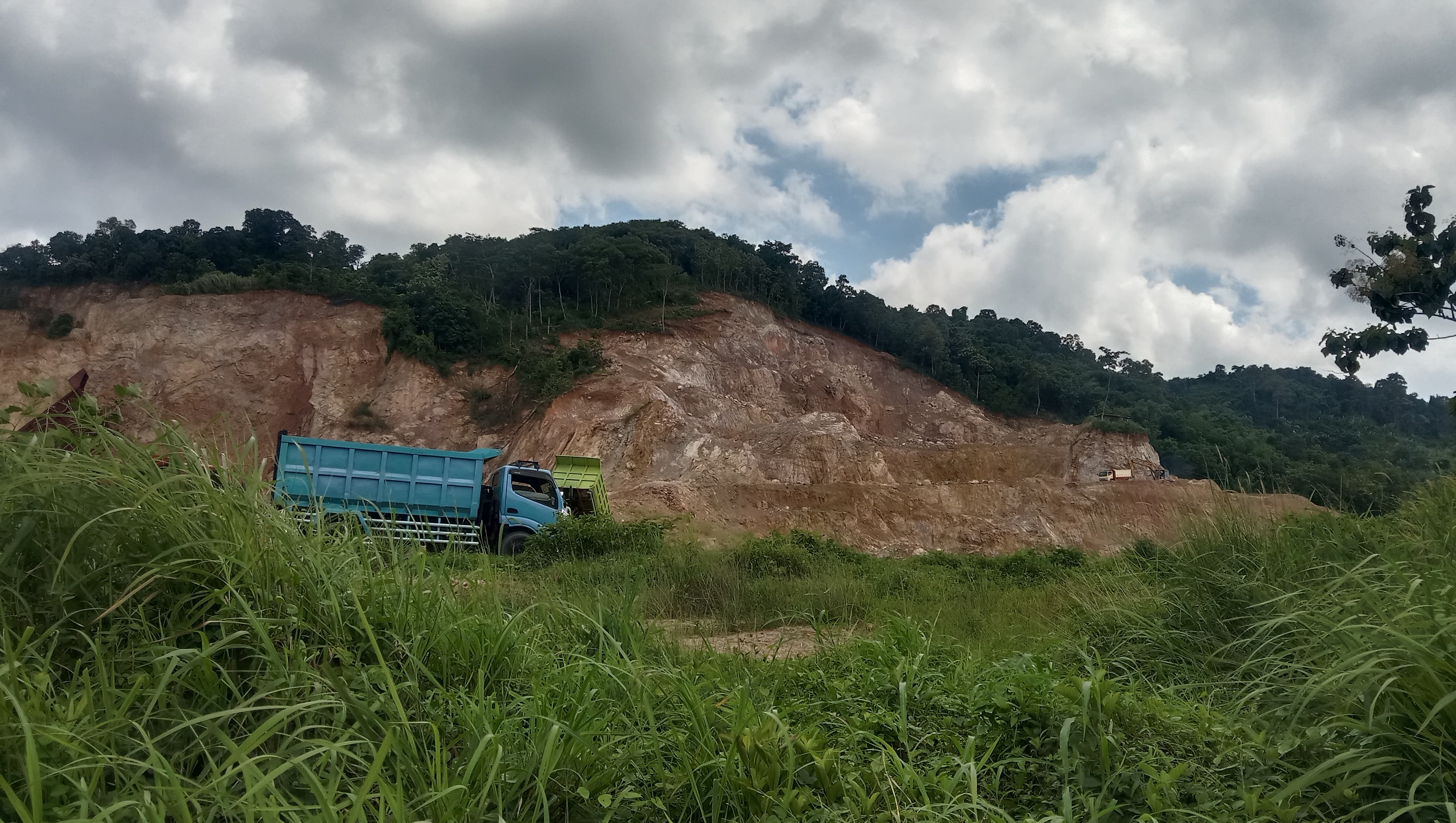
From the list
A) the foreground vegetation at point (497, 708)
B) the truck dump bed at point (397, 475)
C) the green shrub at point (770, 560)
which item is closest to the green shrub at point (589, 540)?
the green shrub at point (770, 560)

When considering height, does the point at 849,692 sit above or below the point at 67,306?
below

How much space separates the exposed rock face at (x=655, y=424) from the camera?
2858 centimetres

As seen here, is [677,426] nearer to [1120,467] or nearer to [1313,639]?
[1120,467]

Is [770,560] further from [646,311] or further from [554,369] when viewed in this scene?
[646,311]

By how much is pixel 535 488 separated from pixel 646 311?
1168 inches

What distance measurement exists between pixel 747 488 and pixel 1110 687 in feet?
82.2

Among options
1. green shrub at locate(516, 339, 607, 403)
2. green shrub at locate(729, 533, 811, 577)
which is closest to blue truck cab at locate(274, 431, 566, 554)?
green shrub at locate(729, 533, 811, 577)

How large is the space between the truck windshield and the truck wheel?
801mm

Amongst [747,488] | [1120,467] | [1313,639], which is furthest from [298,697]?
[1120,467]

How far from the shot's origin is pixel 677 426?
32.7 metres

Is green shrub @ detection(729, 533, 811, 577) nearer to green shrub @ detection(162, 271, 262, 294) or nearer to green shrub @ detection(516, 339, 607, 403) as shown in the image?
green shrub @ detection(516, 339, 607, 403)

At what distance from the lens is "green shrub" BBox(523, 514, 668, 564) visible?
14.6 metres

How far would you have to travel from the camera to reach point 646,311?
45.9 metres

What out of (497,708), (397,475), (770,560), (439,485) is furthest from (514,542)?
(497,708)
